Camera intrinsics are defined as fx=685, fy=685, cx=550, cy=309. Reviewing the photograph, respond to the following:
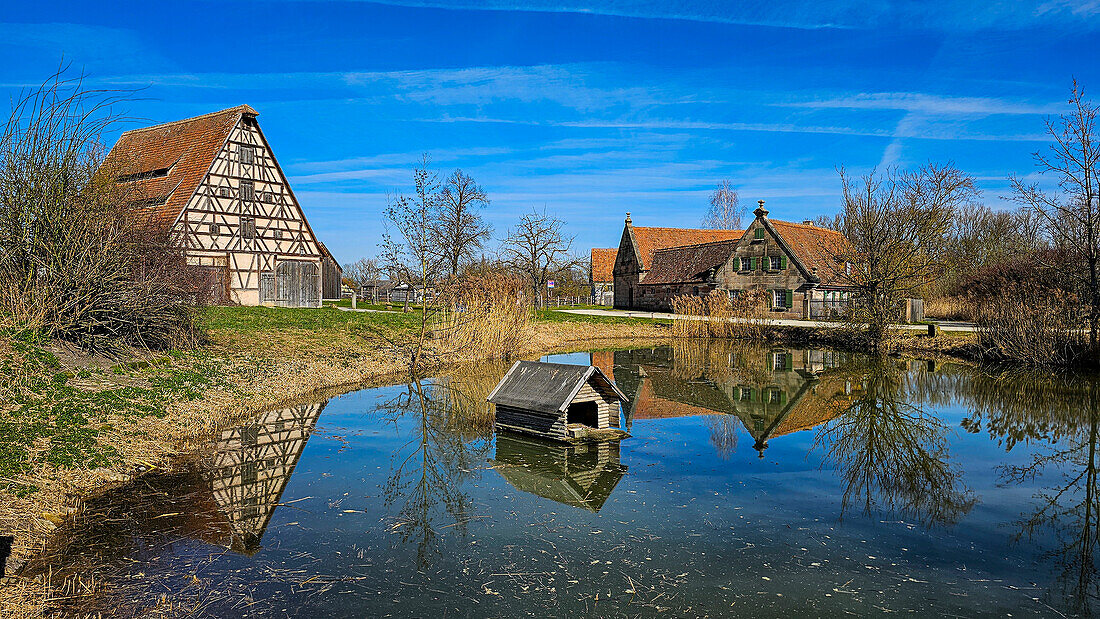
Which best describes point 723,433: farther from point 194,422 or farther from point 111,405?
point 111,405

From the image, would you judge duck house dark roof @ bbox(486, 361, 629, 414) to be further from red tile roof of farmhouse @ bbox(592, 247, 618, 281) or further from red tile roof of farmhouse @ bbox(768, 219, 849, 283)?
red tile roof of farmhouse @ bbox(592, 247, 618, 281)

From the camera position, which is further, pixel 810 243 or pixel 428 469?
pixel 810 243

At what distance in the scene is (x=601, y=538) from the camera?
6.82m

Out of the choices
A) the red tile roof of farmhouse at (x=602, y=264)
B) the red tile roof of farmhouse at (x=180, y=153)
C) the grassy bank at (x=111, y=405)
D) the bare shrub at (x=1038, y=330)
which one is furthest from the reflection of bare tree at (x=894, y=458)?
the red tile roof of farmhouse at (x=602, y=264)

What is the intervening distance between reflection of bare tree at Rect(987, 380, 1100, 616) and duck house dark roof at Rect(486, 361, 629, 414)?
554cm

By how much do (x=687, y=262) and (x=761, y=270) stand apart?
21.9ft

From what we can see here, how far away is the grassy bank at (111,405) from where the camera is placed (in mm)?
7012

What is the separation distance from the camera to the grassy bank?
7.01m

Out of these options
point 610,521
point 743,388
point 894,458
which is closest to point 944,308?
point 743,388

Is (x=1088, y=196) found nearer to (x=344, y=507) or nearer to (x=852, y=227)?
(x=852, y=227)

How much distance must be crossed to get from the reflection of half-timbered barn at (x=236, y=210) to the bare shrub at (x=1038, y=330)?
29547 millimetres

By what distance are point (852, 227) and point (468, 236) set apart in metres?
21.9

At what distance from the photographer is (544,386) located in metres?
11.0

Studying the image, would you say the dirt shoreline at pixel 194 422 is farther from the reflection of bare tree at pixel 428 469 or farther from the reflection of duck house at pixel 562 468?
the reflection of duck house at pixel 562 468
